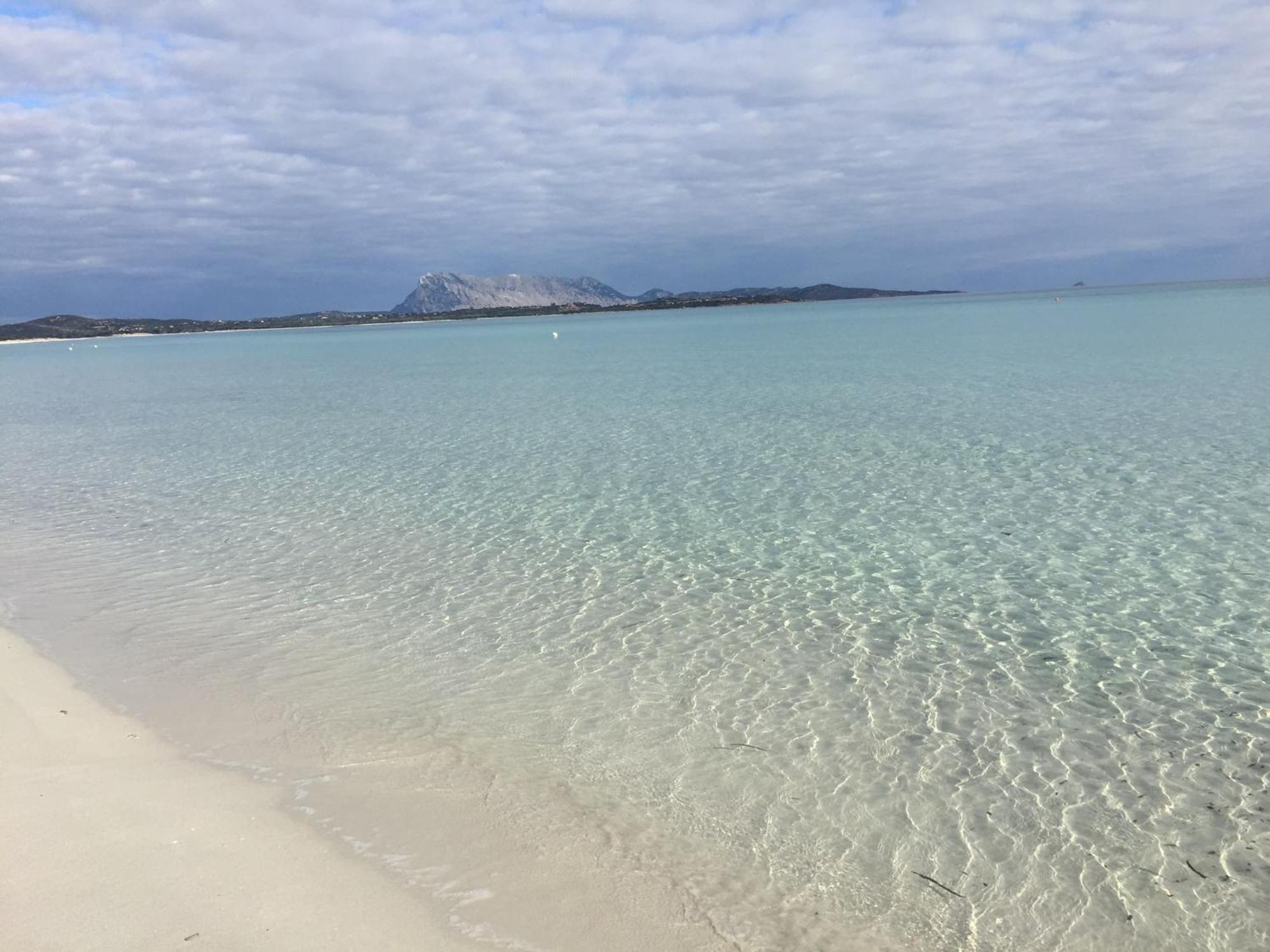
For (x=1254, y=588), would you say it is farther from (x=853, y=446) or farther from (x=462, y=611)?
(x=853, y=446)

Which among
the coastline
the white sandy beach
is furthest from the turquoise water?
the white sandy beach

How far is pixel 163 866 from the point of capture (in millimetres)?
4586

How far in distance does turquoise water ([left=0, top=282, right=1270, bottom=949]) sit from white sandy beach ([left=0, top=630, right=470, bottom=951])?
0.57 m

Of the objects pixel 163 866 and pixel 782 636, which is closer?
pixel 163 866

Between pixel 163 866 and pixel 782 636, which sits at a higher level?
pixel 163 866

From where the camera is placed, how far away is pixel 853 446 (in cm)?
1745

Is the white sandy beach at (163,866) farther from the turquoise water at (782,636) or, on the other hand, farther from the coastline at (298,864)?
the turquoise water at (782,636)

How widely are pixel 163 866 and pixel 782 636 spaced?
16.4 feet

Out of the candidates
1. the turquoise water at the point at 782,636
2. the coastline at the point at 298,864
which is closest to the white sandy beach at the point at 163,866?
the coastline at the point at 298,864

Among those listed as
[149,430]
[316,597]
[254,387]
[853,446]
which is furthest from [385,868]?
[254,387]

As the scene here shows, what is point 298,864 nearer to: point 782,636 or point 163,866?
point 163,866

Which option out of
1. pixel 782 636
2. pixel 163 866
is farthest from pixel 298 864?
pixel 782 636

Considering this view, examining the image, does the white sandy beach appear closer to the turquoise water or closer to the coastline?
the coastline

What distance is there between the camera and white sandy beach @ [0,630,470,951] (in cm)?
404
